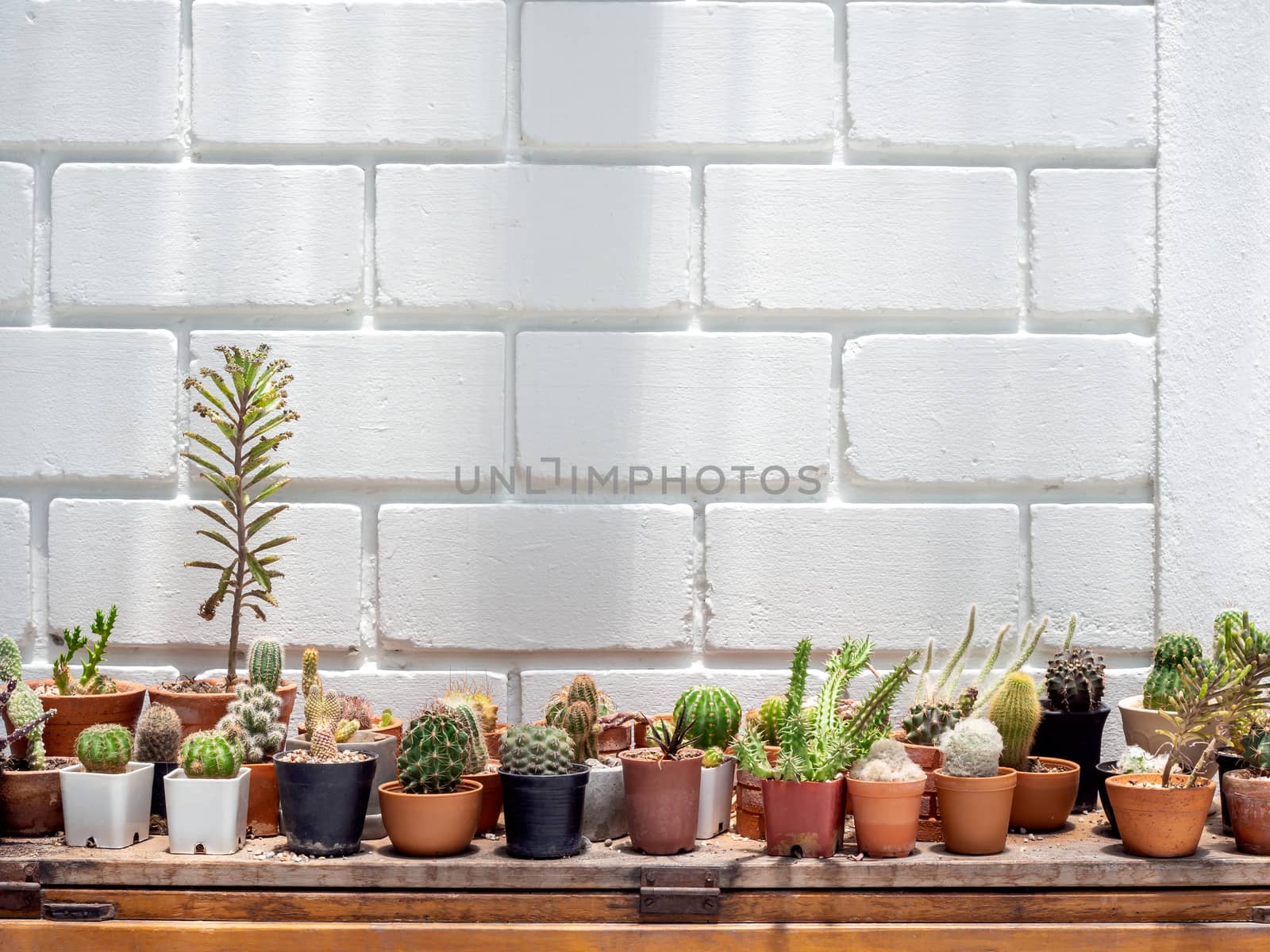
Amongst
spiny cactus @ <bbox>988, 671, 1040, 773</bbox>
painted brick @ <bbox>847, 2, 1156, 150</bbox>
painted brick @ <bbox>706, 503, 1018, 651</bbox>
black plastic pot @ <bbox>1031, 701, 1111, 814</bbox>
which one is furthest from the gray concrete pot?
painted brick @ <bbox>847, 2, 1156, 150</bbox>

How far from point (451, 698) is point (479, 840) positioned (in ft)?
1.06

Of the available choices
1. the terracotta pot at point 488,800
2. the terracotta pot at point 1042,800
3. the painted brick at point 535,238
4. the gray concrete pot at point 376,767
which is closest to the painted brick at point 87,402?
the painted brick at point 535,238

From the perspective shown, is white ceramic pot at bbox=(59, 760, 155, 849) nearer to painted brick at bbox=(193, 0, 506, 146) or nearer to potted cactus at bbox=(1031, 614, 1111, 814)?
painted brick at bbox=(193, 0, 506, 146)

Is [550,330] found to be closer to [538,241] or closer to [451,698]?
[538,241]

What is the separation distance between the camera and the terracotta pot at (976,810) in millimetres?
2057

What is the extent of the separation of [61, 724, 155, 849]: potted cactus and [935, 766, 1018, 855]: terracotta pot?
141 centimetres

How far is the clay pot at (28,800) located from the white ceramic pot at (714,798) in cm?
114

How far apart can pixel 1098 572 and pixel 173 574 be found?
209cm

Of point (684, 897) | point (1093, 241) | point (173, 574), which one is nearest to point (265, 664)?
point (173, 574)

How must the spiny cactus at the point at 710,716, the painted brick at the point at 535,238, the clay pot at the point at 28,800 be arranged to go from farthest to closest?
the painted brick at the point at 535,238 < the spiny cactus at the point at 710,716 < the clay pot at the point at 28,800

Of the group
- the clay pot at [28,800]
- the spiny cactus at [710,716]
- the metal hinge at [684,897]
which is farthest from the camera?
the spiny cactus at [710,716]

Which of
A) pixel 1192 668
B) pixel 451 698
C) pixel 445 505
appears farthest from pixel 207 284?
pixel 1192 668

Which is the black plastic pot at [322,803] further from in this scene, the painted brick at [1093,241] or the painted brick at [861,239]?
the painted brick at [1093,241]

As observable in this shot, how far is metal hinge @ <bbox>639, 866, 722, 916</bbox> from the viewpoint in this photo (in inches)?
78.8
